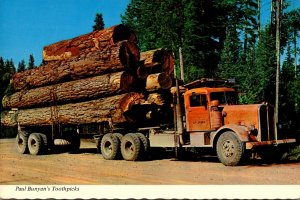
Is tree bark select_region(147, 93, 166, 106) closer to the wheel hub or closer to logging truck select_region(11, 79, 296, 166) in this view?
logging truck select_region(11, 79, 296, 166)

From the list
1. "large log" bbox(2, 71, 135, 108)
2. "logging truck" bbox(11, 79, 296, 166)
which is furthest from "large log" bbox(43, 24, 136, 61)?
"logging truck" bbox(11, 79, 296, 166)

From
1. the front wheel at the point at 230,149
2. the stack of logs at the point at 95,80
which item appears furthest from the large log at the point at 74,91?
the front wheel at the point at 230,149

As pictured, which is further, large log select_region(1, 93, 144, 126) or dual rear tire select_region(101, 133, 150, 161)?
large log select_region(1, 93, 144, 126)

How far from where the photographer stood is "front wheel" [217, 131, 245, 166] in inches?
423

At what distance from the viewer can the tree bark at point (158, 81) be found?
13.1 metres

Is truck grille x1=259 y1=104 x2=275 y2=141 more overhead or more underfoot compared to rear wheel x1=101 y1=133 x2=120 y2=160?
more overhead

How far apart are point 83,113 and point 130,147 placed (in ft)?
7.37

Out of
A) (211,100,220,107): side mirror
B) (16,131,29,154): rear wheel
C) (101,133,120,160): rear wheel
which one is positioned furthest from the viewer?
(16,131,29,154): rear wheel

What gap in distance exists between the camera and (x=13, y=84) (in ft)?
57.1

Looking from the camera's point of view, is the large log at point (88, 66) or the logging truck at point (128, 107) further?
the large log at point (88, 66)

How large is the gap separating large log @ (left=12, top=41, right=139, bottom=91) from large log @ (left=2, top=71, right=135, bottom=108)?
0.19 meters

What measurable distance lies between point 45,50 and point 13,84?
2233 mm

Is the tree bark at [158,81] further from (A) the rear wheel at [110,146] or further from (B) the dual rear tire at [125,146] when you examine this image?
(A) the rear wheel at [110,146]

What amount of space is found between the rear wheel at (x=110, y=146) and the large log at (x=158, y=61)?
8.07 ft
